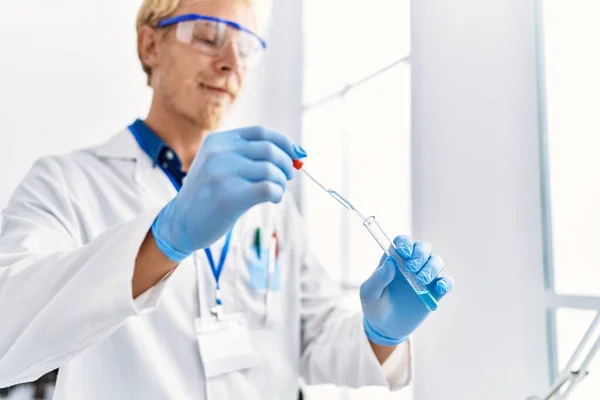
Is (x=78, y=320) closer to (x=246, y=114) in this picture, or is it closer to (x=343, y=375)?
(x=343, y=375)

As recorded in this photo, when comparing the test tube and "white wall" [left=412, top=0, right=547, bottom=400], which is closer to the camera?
the test tube

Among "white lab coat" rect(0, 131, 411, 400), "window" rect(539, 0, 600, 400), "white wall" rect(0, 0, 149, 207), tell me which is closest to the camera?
"white lab coat" rect(0, 131, 411, 400)

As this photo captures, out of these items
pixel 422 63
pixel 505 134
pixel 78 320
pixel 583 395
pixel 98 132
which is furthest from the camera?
pixel 98 132

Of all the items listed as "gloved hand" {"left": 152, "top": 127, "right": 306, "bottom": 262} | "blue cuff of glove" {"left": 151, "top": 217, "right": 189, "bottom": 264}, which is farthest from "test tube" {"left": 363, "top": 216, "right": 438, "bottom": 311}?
"blue cuff of glove" {"left": 151, "top": 217, "right": 189, "bottom": 264}

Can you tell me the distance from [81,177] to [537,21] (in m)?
0.80

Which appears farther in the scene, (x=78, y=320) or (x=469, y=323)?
(x=469, y=323)

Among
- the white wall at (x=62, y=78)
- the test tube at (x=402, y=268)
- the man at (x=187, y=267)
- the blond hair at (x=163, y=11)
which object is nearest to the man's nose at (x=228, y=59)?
the man at (x=187, y=267)

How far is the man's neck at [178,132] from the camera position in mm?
1140

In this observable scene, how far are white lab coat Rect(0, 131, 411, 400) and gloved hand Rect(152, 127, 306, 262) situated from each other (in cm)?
5

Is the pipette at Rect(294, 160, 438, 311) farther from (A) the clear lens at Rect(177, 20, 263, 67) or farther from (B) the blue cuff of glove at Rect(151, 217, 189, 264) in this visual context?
(A) the clear lens at Rect(177, 20, 263, 67)

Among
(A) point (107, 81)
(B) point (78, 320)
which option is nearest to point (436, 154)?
(B) point (78, 320)

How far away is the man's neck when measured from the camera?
1.14 metres

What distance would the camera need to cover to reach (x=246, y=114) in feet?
5.74

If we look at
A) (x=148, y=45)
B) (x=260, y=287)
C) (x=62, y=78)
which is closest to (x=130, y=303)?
(x=260, y=287)
